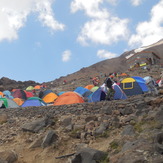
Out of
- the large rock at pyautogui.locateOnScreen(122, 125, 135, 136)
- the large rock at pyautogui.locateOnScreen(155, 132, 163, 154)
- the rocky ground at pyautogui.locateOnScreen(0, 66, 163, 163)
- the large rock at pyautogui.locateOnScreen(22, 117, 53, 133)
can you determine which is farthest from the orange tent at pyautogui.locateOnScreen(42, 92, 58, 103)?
the large rock at pyautogui.locateOnScreen(155, 132, 163, 154)

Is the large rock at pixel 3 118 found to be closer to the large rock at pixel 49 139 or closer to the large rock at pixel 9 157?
the large rock at pixel 9 157

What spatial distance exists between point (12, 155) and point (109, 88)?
787 cm

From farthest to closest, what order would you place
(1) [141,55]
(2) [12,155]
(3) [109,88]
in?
(1) [141,55] < (3) [109,88] < (2) [12,155]

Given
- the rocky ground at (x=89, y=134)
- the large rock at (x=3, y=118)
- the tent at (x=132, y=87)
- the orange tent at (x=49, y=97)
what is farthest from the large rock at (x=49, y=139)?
the orange tent at (x=49, y=97)

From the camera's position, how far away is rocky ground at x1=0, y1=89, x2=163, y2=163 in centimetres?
625

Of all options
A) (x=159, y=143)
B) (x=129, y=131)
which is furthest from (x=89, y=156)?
(x=129, y=131)

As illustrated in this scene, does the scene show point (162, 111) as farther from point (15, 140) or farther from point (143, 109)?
point (15, 140)

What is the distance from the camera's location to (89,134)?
8617 mm

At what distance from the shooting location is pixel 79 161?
6410 mm

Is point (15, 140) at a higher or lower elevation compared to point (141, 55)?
lower

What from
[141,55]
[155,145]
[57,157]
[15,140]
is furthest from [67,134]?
[141,55]

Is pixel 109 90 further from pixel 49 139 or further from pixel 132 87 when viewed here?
pixel 49 139

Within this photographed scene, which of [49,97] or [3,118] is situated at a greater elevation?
[49,97]

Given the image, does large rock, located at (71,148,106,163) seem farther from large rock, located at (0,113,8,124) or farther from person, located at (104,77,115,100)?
person, located at (104,77,115,100)
